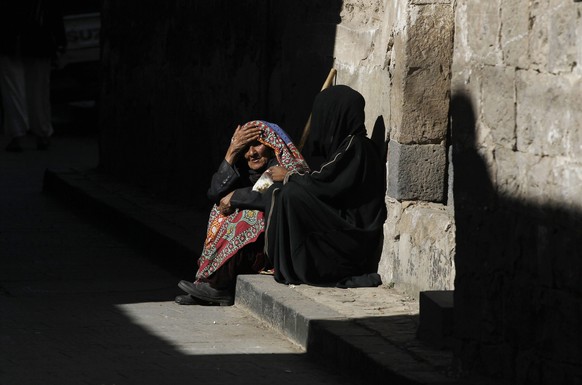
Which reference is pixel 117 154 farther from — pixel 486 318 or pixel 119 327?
pixel 486 318

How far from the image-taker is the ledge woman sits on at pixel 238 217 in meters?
7.93

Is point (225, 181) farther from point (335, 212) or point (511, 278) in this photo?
point (511, 278)

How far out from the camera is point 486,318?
5402 millimetres

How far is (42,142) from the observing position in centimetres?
1583

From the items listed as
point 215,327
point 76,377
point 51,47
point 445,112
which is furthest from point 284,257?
point 51,47

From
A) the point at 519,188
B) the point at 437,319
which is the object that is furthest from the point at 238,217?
the point at 519,188

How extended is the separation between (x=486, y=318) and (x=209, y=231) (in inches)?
118

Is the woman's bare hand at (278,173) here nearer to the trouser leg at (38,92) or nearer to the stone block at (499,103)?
the stone block at (499,103)

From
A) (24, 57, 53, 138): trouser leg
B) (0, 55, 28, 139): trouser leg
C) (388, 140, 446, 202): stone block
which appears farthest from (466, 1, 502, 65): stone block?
(24, 57, 53, 138): trouser leg

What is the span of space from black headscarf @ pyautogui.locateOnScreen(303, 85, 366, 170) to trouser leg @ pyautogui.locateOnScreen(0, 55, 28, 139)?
7.98 m

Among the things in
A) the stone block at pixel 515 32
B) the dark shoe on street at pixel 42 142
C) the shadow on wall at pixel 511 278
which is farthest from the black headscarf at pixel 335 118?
the dark shoe on street at pixel 42 142

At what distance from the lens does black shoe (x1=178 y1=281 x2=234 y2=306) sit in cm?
796

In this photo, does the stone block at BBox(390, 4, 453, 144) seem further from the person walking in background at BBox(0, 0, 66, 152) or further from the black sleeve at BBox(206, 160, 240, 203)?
the person walking in background at BBox(0, 0, 66, 152)

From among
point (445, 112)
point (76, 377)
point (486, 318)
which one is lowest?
point (76, 377)
